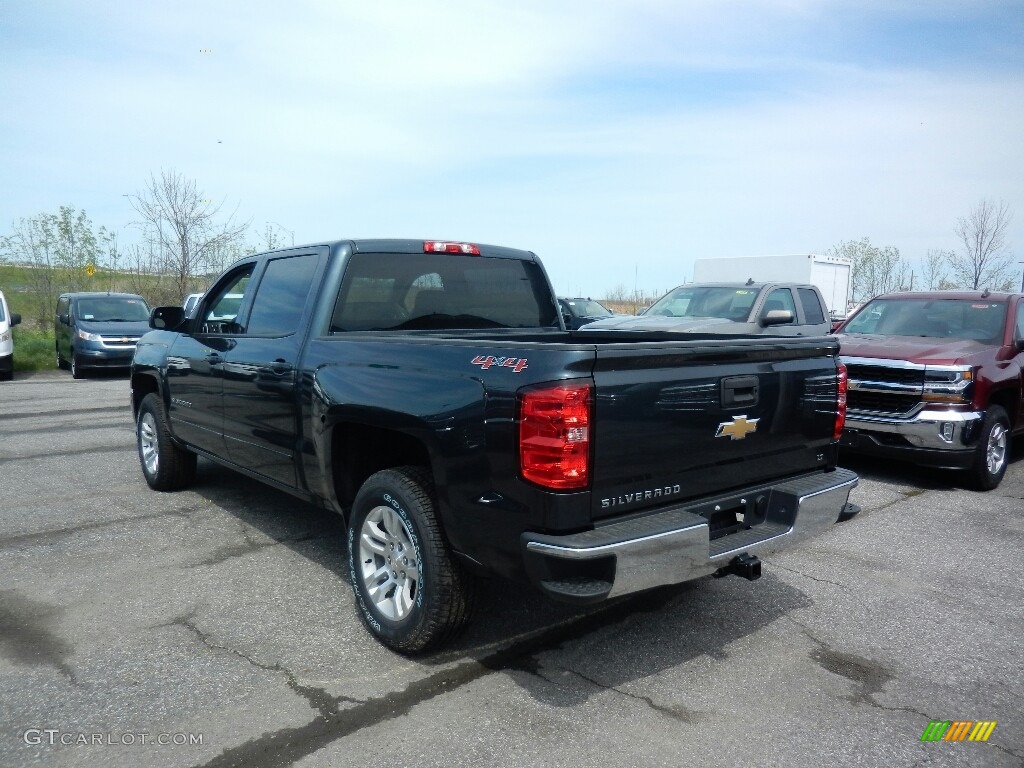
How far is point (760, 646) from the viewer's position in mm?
3982

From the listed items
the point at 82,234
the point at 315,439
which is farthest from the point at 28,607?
the point at 82,234

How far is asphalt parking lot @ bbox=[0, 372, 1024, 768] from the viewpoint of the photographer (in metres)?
3.07

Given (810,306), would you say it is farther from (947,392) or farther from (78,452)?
(78,452)

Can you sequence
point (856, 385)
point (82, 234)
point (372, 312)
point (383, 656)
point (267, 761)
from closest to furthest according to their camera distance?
point (267, 761) → point (383, 656) → point (372, 312) → point (856, 385) → point (82, 234)

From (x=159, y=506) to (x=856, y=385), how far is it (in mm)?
6242

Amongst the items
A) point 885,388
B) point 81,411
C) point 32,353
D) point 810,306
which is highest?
point 810,306

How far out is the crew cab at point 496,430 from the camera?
3084 mm

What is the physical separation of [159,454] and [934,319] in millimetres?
7723

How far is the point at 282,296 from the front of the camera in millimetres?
4949

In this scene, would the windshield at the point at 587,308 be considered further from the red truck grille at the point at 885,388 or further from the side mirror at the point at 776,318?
the red truck grille at the point at 885,388

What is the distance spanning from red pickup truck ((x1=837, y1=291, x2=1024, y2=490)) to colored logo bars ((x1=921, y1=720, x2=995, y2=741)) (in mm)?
4392

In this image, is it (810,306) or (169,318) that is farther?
(810,306)

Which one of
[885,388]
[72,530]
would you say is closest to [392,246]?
[72,530]

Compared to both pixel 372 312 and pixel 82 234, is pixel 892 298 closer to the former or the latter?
pixel 372 312
